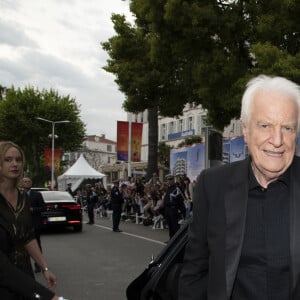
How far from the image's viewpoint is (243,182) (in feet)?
6.37

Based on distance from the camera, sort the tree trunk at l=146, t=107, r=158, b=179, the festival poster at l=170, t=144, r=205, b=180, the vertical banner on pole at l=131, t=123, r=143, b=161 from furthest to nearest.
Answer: the vertical banner on pole at l=131, t=123, r=143, b=161 → the tree trunk at l=146, t=107, r=158, b=179 → the festival poster at l=170, t=144, r=205, b=180

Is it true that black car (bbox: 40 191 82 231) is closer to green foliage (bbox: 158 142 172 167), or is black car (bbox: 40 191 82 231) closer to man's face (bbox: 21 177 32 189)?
man's face (bbox: 21 177 32 189)

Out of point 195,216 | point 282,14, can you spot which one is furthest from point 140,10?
point 195,216

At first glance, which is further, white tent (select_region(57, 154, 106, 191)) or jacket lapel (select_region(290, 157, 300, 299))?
white tent (select_region(57, 154, 106, 191))

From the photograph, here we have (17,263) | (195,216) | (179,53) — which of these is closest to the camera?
(195,216)

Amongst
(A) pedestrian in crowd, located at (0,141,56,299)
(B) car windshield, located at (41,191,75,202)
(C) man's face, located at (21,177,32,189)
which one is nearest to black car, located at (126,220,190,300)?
(A) pedestrian in crowd, located at (0,141,56,299)

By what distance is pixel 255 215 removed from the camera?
1.89 meters

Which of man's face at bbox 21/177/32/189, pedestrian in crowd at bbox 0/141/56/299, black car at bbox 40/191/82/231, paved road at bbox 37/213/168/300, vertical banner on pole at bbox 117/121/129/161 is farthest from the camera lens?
vertical banner on pole at bbox 117/121/129/161

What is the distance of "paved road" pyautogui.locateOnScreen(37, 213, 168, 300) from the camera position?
7.34 m

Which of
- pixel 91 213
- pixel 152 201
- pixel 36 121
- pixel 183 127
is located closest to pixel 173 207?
pixel 152 201

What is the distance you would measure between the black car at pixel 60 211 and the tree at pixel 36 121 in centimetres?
3300

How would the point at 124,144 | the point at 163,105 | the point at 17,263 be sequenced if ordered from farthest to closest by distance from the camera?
1. the point at 124,144
2. the point at 163,105
3. the point at 17,263

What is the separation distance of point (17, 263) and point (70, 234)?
13.0 meters

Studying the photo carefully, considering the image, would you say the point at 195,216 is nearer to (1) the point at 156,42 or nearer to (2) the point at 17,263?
(2) the point at 17,263
